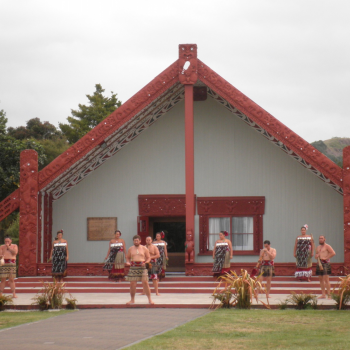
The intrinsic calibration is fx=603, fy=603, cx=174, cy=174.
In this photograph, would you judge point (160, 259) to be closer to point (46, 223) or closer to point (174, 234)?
point (46, 223)

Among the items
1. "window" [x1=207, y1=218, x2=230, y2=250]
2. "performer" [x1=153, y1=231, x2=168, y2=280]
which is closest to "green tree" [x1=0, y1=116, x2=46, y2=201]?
"window" [x1=207, y1=218, x2=230, y2=250]

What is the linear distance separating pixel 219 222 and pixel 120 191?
3236mm

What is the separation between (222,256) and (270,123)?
3858 millimetres

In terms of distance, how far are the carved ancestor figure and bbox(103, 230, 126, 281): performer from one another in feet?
5.54

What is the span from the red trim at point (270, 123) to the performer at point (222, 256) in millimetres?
3145

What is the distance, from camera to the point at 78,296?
14.0 meters

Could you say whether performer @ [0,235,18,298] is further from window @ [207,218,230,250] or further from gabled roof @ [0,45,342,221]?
window @ [207,218,230,250]

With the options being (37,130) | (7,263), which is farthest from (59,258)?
(37,130)

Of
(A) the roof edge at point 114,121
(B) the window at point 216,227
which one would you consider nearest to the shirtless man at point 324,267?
(B) the window at point 216,227

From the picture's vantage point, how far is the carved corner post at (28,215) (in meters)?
16.5

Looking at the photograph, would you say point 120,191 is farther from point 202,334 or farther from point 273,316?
point 202,334

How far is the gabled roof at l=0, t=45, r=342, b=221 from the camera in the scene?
53.4ft

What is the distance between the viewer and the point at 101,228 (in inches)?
742

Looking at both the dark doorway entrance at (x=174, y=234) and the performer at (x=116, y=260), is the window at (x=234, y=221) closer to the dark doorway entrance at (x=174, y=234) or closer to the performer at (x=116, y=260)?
the dark doorway entrance at (x=174, y=234)
